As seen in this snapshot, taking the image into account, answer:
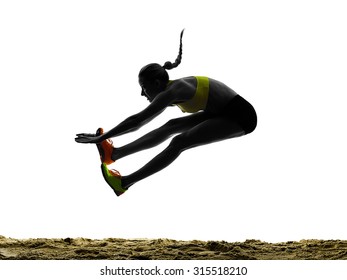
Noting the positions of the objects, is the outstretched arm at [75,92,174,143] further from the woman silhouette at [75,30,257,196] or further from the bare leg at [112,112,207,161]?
the bare leg at [112,112,207,161]

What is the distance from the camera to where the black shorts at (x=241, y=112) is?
4.64 m

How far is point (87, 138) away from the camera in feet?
14.5

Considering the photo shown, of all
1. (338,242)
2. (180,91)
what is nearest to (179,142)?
(180,91)

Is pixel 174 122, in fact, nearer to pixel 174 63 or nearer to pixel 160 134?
pixel 160 134

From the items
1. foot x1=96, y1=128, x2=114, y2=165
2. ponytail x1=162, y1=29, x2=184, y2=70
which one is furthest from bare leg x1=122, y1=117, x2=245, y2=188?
ponytail x1=162, y1=29, x2=184, y2=70

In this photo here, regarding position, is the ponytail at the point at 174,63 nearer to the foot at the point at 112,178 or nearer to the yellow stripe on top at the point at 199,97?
the yellow stripe on top at the point at 199,97

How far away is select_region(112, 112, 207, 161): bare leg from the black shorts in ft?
0.75

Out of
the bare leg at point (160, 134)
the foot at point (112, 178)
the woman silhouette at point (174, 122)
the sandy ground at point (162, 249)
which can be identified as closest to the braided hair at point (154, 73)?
the woman silhouette at point (174, 122)

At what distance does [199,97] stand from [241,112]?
0.30 m

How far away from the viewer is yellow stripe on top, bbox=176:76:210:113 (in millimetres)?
4574
